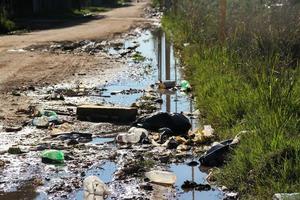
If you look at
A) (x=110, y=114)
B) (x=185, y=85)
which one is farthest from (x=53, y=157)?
(x=185, y=85)

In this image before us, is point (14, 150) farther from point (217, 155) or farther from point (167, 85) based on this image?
point (167, 85)

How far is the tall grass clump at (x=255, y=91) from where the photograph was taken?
460 cm

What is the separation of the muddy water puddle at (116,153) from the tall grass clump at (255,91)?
369 millimetres

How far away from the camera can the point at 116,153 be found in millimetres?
5949

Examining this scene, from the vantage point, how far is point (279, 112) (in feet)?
18.0

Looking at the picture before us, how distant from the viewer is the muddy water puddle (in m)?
4.80

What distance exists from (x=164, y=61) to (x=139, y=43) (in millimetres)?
5264

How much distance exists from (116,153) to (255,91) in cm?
182

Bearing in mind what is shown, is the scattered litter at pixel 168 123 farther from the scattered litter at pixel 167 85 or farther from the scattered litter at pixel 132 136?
the scattered litter at pixel 167 85

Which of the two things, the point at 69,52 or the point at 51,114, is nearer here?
the point at 51,114

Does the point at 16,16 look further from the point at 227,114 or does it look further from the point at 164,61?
the point at 227,114

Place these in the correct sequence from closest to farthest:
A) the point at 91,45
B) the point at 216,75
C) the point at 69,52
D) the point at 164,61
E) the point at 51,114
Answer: the point at 51,114 → the point at 216,75 → the point at 164,61 → the point at 69,52 → the point at 91,45

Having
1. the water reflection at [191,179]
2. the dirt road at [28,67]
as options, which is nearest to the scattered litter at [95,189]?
the water reflection at [191,179]

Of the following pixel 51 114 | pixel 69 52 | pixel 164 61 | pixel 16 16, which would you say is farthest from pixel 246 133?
pixel 16 16
